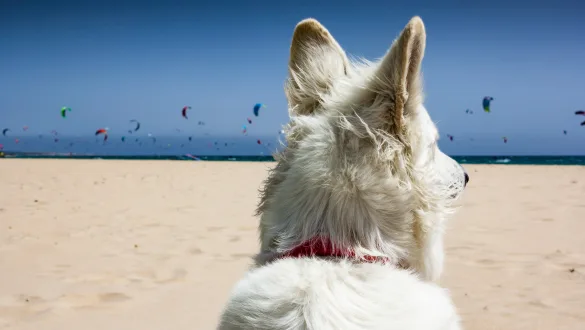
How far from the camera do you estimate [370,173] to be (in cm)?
168

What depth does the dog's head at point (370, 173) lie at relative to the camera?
1.67 meters

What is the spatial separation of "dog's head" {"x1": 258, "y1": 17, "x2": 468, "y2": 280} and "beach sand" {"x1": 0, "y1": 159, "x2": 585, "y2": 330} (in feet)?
7.67

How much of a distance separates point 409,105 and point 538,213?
8236mm

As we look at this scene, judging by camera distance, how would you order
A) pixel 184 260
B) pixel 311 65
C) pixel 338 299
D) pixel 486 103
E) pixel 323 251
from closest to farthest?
pixel 338 299 → pixel 323 251 → pixel 311 65 → pixel 184 260 → pixel 486 103

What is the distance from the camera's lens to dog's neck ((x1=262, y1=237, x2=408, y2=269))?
5.42ft

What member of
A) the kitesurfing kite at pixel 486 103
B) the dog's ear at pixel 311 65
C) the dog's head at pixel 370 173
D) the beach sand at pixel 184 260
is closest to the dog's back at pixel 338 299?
the dog's head at pixel 370 173

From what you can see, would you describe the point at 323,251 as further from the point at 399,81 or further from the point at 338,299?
the point at 399,81

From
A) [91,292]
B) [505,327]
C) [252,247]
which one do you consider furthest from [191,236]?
[505,327]

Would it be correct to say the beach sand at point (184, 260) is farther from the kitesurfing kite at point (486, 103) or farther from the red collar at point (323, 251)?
the kitesurfing kite at point (486, 103)

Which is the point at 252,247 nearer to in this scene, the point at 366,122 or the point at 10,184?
the point at 366,122

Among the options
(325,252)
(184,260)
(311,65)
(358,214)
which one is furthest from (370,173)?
(184,260)

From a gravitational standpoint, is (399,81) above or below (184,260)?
above

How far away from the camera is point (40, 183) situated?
13.5m

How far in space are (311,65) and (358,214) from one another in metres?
0.67
